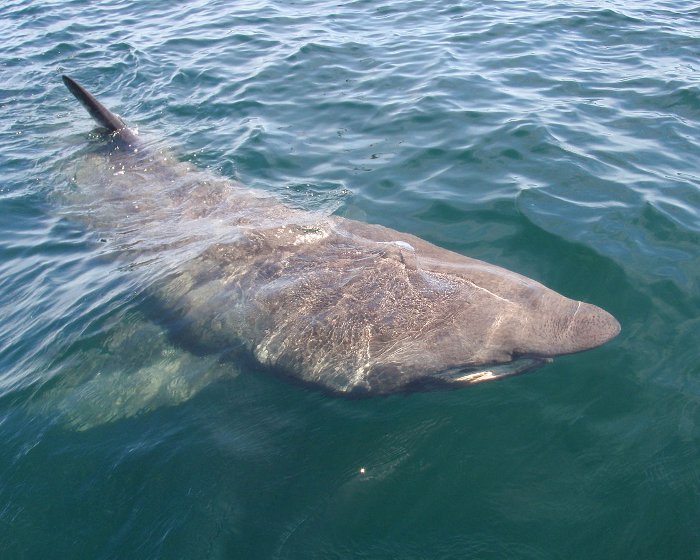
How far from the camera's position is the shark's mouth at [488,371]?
16.5ft

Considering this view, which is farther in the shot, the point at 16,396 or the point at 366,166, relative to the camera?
the point at 366,166

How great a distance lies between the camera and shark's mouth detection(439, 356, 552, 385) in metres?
5.02

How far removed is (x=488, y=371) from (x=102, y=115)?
7003 millimetres

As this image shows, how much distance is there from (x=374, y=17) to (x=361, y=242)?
1107 centimetres

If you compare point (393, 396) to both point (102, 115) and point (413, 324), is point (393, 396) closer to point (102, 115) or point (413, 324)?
point (413, 324)

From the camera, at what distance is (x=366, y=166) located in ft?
29.5

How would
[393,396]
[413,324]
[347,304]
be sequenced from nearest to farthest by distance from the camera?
[413,324]
[393,396]
[347,304]

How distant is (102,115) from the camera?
29.5 feet

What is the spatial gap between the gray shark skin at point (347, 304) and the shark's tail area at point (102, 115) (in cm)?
246

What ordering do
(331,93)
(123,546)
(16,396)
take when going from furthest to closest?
1. (331,93)
2. (16,396)
3. (123,546)

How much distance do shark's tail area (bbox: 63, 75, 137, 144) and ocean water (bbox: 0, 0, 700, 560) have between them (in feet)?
1.83

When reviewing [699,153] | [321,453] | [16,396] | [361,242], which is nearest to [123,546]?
[321,453]

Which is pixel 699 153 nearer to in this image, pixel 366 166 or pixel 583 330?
pixel 366 166

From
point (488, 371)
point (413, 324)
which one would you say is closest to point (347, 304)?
point (413, 324)
